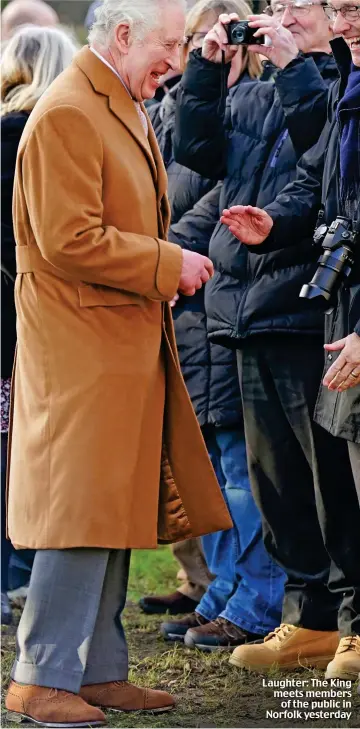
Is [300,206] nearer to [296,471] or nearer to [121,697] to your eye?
[296,471]

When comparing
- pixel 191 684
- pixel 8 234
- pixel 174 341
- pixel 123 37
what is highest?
pixel 123 37

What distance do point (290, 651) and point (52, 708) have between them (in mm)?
1065

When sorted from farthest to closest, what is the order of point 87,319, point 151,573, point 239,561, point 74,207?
point 151,573
point 239,561
point 87,319
point 74,207

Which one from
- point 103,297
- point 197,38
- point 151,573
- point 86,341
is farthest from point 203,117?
point 151,573

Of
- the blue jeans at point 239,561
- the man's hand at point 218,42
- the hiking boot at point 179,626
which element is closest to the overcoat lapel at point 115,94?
the man's hand at point 218,42

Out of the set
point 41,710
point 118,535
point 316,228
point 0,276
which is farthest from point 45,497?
point 0,276

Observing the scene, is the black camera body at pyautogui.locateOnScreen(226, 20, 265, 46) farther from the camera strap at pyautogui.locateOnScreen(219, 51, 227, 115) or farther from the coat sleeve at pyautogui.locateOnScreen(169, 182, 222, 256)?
the coat sleeve at pyautogui.locateOnScreen(169, 182, 222, 256)

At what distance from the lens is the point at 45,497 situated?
3680mm

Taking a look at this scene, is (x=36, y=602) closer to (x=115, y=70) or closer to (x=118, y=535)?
(x=118, y=535)

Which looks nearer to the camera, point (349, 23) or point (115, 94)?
point (115, 94)

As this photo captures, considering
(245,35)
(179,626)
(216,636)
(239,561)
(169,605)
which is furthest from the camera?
(169,605)

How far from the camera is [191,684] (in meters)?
4.28

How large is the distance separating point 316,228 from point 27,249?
0.91 metres

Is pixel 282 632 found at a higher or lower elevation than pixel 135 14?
lower
